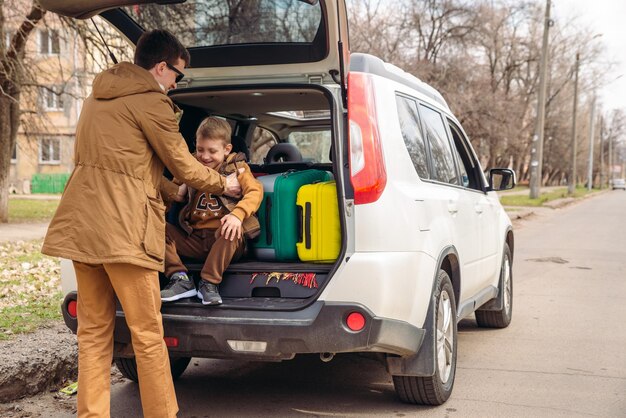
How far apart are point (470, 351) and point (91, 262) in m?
3.52

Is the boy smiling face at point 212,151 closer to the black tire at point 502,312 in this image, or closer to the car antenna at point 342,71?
the car antenna at point 342,71

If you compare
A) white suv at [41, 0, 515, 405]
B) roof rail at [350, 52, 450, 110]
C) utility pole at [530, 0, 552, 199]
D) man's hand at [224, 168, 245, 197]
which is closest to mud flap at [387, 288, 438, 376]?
white suv at [41, 0, 515, 405]

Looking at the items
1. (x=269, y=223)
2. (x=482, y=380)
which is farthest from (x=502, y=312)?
(x=269, y=223)

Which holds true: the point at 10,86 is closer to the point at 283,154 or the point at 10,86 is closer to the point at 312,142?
the point at 312,142

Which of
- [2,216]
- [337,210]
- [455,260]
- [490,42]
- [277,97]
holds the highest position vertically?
[490,42]

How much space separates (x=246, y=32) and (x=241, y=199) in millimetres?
997

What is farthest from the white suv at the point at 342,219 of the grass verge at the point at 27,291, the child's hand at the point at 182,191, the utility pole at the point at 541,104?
the utility pole at the point at 541,104

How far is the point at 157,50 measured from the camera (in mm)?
4012

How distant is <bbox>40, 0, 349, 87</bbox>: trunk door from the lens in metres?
4.24

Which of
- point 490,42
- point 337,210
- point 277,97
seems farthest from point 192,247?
point 490,42

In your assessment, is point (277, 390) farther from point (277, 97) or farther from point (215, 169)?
point (277, 97)

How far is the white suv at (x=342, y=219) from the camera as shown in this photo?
13.2ft

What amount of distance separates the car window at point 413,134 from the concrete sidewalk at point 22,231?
10302 mm

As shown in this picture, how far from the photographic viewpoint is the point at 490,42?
4641cm
